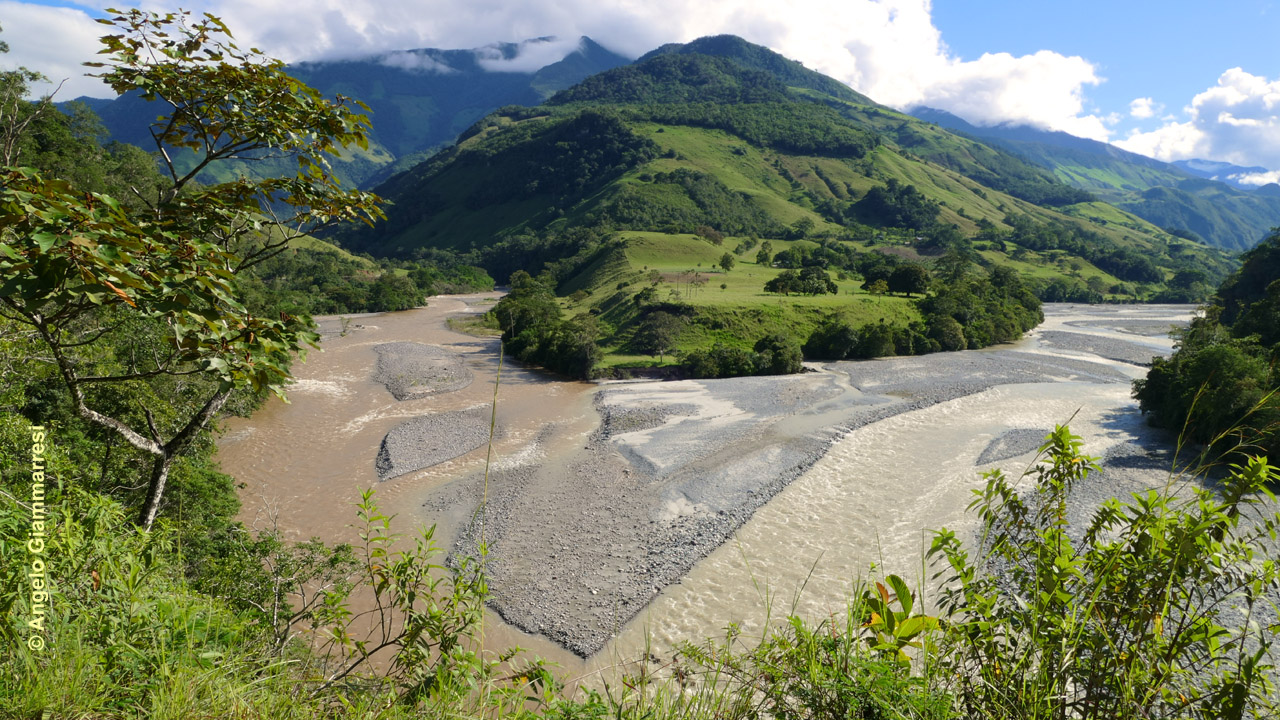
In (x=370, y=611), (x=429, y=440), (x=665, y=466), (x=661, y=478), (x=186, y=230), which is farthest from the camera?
(x=429, y=440)

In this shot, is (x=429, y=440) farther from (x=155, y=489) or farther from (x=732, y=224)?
(x=732, y=224)

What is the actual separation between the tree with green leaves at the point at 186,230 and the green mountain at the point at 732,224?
133 ft

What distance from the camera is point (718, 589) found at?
15.1 m

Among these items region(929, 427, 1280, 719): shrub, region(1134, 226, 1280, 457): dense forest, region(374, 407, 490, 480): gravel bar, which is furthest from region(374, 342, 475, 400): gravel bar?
region(1134, 226, 1280, 457): dense forest

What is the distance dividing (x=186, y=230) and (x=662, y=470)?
64.8 feet

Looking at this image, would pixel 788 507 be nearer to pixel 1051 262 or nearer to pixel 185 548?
pixel 185 548

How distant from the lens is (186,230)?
12.2 ft

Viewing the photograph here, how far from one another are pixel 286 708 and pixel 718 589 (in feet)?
45.1

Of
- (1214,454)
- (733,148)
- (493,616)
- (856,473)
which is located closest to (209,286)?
(493,616)

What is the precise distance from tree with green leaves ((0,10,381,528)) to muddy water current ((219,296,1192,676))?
18.2 feet

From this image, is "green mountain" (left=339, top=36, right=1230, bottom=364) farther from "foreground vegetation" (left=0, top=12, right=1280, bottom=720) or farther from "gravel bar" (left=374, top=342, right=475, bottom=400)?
"foreground vegetation" (left=0, top=12, right=1280, bottom=720)

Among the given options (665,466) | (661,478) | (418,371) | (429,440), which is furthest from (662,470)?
(418,371)

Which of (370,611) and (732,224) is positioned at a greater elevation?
(732,224)

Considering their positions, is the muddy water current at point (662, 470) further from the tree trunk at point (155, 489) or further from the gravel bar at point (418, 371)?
the tree trunk at point (155, 489)
